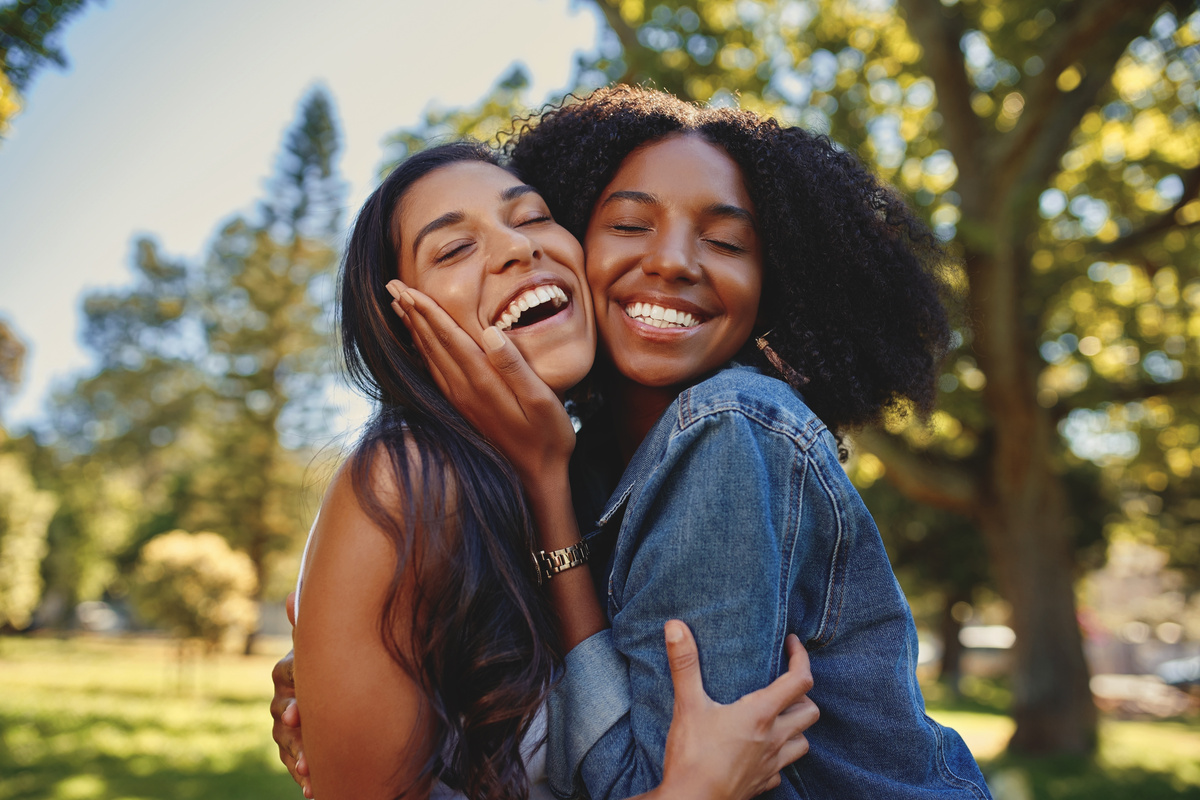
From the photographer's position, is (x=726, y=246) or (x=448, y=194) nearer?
(x=448, y=194)

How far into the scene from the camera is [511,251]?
7.31 ft

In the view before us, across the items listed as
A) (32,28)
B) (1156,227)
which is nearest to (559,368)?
(32,28)

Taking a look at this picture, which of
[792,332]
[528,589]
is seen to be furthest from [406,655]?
[792,332]

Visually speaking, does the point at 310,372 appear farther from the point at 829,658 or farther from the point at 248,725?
the point at 829,658

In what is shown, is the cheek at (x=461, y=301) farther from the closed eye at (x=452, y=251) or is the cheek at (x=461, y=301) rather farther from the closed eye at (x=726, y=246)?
the closed eye at (x=726, y=246)

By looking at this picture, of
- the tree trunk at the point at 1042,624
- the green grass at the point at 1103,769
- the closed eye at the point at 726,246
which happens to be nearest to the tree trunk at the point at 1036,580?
the tree trunk at the point at 1042,624

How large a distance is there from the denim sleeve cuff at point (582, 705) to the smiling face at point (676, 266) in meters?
0.81

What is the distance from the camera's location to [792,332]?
2.57 meters

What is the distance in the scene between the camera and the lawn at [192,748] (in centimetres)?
883

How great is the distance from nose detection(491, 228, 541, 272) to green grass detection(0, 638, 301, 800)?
812 cm

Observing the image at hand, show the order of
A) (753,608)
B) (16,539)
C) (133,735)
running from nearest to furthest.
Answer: (753,608) → (133,735) → (16,539)

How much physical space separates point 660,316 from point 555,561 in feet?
2.53

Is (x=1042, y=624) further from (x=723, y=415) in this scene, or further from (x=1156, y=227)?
(x=723, y=415)

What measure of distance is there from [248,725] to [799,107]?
12.1 meters
